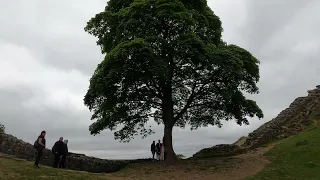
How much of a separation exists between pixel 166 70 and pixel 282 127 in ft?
54.3

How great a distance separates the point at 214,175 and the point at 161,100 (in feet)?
26.1

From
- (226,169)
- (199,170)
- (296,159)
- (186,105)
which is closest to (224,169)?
(226,169)

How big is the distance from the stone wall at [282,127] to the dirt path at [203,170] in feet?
16.7

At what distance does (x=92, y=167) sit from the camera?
25.9 m

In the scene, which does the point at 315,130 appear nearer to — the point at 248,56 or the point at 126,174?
the point at 248,56

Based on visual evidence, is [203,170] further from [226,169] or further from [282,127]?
[282,127]

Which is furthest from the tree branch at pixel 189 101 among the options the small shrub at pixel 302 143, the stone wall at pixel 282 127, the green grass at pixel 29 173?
the green grass at pixel 29 173

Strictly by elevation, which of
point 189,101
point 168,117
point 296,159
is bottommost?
point 296,159

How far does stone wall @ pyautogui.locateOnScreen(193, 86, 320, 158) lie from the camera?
30.0m

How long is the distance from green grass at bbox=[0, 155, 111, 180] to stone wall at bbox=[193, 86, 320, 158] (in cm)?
1351

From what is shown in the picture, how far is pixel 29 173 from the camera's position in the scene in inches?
645

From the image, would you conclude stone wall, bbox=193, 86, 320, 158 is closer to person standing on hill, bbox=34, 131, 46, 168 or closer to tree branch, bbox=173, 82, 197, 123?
tree branch, bbox=173, 82, 197, 123

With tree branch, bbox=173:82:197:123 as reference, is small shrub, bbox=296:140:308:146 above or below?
below

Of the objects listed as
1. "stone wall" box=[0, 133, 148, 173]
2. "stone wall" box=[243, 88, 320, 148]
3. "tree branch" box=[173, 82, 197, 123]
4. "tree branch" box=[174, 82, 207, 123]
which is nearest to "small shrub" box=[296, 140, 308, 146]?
"stone wall" box=[243, 88, 320, 148]
